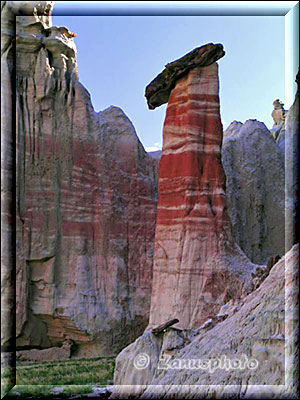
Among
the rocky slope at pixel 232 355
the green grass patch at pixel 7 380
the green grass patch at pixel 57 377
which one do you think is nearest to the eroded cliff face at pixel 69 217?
the green grass patch at pixel 57 377

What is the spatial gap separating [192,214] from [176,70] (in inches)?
147

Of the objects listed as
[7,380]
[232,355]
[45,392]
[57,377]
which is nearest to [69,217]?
[57,377]

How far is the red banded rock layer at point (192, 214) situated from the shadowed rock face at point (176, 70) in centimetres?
19

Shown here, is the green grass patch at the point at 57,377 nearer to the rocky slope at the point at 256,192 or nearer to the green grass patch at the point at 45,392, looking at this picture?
the green grass patch at the point at 45,392

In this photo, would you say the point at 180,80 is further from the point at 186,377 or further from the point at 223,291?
the point at 186,377

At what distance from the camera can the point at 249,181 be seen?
998 inches

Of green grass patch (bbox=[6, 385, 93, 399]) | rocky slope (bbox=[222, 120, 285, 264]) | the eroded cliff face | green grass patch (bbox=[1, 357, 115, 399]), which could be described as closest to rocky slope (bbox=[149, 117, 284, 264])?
rocky slope (bbox=[222, 120, 285, 264])

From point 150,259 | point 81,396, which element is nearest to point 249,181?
point 150,259

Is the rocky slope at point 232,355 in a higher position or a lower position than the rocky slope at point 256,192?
lower

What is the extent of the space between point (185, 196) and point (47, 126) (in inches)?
231

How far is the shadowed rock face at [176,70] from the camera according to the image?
670 inches

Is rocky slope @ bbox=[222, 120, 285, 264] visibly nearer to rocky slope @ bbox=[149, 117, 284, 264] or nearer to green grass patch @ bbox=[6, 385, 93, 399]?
rocky slope @ bbox=[149, 117, 284, 264]

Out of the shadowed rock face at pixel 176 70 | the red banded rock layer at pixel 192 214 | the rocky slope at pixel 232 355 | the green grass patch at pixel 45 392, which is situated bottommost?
the green grass patch at pixel 45 392

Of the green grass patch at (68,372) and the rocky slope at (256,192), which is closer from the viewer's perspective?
the green grass patch at (68,372)
